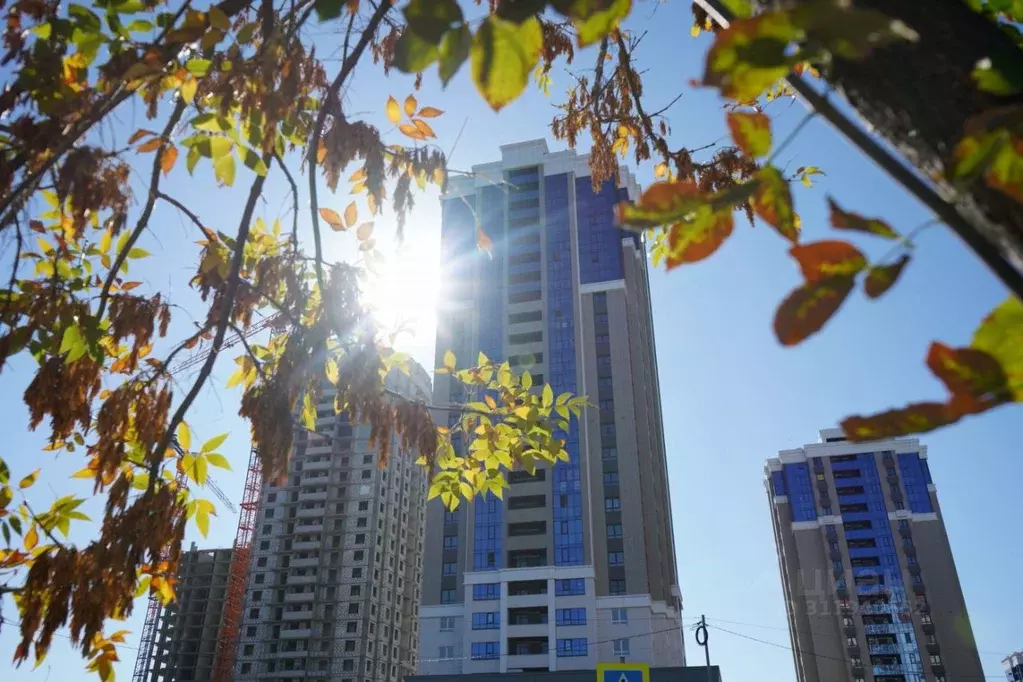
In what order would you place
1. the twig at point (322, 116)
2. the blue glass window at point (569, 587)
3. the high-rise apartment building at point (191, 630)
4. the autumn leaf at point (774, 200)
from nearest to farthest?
the autumn leaf at point (774, 200) → the twig at point (322, 116) → the blue glass window at point (569, 587) → the high-rise apartment building at point (191, 630)

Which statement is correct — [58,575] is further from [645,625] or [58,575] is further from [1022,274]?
[645,625]

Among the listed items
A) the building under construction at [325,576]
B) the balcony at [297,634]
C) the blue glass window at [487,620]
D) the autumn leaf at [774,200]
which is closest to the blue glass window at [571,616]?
the blue glass window at [487,620]

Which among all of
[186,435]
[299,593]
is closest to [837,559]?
[299,593]

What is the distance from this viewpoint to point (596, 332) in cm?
5244

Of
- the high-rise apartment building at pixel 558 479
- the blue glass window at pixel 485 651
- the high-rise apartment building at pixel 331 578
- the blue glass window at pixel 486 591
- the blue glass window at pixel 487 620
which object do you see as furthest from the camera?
the high-rise apartment building at pixel 331 578

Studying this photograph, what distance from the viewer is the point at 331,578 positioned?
213 feet

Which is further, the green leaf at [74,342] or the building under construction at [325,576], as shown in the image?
the building under construction at [325,576]

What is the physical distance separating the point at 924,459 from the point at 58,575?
240 ft

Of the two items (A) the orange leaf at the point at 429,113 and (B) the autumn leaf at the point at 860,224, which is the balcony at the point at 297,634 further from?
(B) the autumn leaf at the point at 860,224

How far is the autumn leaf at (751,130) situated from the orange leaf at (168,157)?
7.90 feet

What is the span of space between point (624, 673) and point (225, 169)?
48.3 feet

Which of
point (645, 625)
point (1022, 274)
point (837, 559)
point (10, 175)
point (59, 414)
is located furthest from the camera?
point (837, 559)

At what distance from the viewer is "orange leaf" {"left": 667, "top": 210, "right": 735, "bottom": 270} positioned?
75 cm

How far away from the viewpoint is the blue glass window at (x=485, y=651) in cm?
4500
